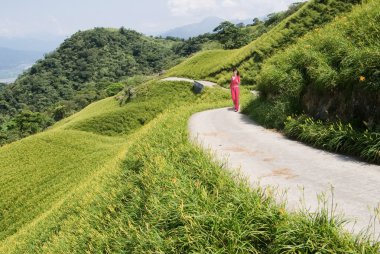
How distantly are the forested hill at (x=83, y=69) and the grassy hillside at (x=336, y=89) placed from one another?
306 ft

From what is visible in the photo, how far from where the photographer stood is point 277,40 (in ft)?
141

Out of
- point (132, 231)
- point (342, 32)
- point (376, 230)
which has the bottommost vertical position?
point (132, 231)

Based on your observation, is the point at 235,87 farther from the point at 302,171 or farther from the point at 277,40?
the point at 277,40

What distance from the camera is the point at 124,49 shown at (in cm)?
17812

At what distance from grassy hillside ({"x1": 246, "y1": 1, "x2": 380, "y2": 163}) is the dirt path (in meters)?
0.48

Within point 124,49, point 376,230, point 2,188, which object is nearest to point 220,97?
point 2,188

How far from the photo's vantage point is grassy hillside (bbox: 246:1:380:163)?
8.27 m

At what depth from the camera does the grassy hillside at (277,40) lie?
129 feet

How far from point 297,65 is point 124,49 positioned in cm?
17379

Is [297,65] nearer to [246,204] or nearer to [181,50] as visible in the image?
[246,204]

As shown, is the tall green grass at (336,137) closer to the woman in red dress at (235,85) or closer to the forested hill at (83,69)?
the woman in red dress at (235,85)

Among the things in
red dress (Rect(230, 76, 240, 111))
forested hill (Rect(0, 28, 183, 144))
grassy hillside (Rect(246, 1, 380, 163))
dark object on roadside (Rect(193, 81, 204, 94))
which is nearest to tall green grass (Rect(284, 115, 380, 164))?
grassy hillside (Rect(246, 1, 380, 163))

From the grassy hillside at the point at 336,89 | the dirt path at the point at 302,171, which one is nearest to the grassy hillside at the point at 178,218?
the dirt path at the point at 302,171

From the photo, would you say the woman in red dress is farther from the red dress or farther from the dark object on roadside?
the dark object on roadside
